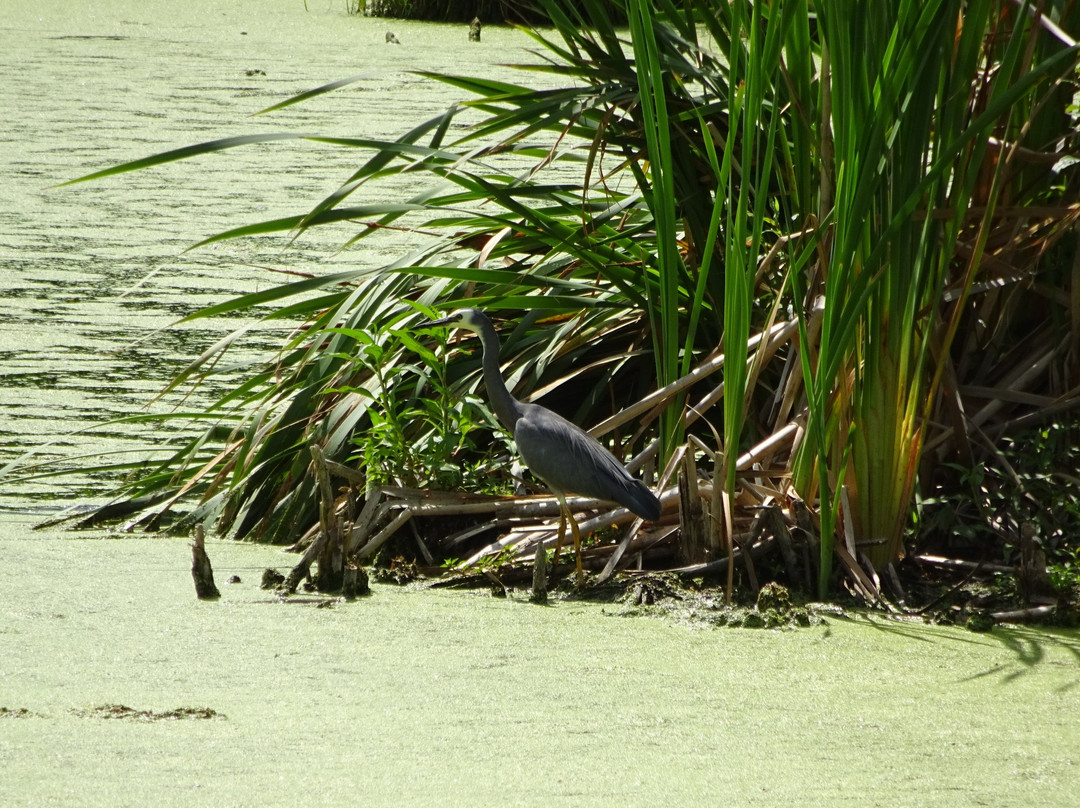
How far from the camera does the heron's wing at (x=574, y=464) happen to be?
288 cm

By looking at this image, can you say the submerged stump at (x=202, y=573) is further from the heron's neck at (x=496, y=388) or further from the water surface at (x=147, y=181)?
the water surface at (x=147, y=181)

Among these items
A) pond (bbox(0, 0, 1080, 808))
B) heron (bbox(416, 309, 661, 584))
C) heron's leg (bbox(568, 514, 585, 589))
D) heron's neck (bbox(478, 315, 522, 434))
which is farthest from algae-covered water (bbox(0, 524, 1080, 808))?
heron's neck (bbox(478, 315, 522, 434))

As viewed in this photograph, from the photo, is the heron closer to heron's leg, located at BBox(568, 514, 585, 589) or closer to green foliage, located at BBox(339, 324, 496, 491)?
heron's leg, located at BBox(568, 514, 585, 589)

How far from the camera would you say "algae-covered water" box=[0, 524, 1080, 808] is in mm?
1887

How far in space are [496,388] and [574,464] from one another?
0.35m

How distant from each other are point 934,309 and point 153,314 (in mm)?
3701

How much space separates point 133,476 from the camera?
379 cm

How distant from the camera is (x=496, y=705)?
87.8 inches

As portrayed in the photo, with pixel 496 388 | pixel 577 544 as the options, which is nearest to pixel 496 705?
pixel 577 544

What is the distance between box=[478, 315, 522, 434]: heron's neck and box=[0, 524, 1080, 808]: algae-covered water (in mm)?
457

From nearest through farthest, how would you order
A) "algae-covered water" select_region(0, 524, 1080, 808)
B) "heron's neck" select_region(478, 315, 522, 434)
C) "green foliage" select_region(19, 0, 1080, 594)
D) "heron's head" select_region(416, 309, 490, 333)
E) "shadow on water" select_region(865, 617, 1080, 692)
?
"algae-covered water" select_region(0, 524, 1080, 808), "shadow on water" select_region(865, 617, 1080, 692), "green foliage" select_region(19, 0, 1080, 594), "heron's neck" select_region(478, 315, 522, 434), "heron's head" select_region(416, 309, 490, 333)

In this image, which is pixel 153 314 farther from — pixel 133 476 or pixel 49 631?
pixel 49 631

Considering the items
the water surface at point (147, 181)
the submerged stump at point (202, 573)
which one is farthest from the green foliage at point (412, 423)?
the water surface at point (147, 181)

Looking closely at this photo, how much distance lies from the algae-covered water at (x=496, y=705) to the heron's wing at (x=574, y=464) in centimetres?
25
